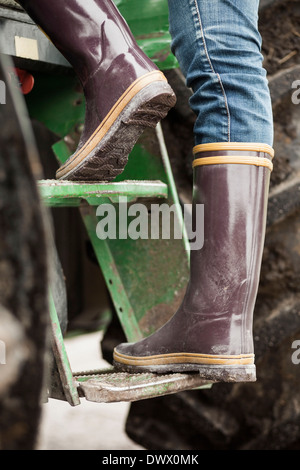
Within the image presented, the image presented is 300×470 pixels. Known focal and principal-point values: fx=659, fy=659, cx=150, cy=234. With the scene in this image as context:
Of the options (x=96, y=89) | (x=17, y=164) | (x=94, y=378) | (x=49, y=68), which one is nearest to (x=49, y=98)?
(x=49, y=68)

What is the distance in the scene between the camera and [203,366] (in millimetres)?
1115

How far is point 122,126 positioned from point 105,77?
0.09m

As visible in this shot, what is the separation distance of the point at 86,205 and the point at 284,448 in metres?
0.72

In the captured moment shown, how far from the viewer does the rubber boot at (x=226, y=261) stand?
1111 millimetres

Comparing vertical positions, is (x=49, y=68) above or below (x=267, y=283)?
above

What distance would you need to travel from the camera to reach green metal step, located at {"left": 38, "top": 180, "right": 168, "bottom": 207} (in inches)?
40.7

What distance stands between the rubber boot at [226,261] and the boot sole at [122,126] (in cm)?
13

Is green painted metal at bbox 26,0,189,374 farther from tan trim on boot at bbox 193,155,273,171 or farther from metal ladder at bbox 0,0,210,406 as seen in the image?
tan trim on boot at bbox 193,155,273,171

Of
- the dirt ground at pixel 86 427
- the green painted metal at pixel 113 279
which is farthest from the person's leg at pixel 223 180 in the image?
the dirt ground at pixel 86 427

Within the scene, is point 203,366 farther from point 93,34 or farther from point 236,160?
point 93,34

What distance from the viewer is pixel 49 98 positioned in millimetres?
1468

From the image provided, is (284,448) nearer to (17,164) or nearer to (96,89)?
(96,89)

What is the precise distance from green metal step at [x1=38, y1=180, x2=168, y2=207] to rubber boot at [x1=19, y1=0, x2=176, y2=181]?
25 millimetres

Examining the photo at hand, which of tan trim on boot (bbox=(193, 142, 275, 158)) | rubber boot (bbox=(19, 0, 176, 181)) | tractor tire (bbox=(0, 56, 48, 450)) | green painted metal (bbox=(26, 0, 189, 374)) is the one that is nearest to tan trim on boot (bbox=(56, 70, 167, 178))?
rubber boot (bbox=(19, 0, 176, 181))
